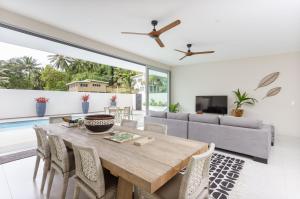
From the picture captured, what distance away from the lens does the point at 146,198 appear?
128cm

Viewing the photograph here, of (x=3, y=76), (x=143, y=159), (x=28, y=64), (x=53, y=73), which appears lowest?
(x=143, y=159)

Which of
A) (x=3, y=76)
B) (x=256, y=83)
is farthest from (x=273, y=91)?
(x=3, y=76)

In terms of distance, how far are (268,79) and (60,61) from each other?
11353mm

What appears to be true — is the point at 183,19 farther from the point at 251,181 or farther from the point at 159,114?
the point at 251,181

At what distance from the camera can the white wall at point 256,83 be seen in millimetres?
4688

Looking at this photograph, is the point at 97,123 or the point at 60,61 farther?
the point at 60,61

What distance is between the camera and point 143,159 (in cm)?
123

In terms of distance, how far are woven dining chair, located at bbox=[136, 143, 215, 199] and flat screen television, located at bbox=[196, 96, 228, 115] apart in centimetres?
473

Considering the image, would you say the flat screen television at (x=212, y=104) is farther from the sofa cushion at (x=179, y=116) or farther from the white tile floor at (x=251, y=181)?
the white tile floor at (x=251, y=181)

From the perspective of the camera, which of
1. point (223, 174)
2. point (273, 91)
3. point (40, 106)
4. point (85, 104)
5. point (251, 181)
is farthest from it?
point (85, 104)

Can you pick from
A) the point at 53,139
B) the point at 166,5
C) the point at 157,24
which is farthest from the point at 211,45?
the point at 53,139

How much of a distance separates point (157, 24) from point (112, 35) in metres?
1.16

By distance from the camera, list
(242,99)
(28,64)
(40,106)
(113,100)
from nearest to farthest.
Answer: (242,99) < (40,106) < (28,64) < (113,100)

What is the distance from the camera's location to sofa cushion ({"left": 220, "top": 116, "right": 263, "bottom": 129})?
2857 millimetres
